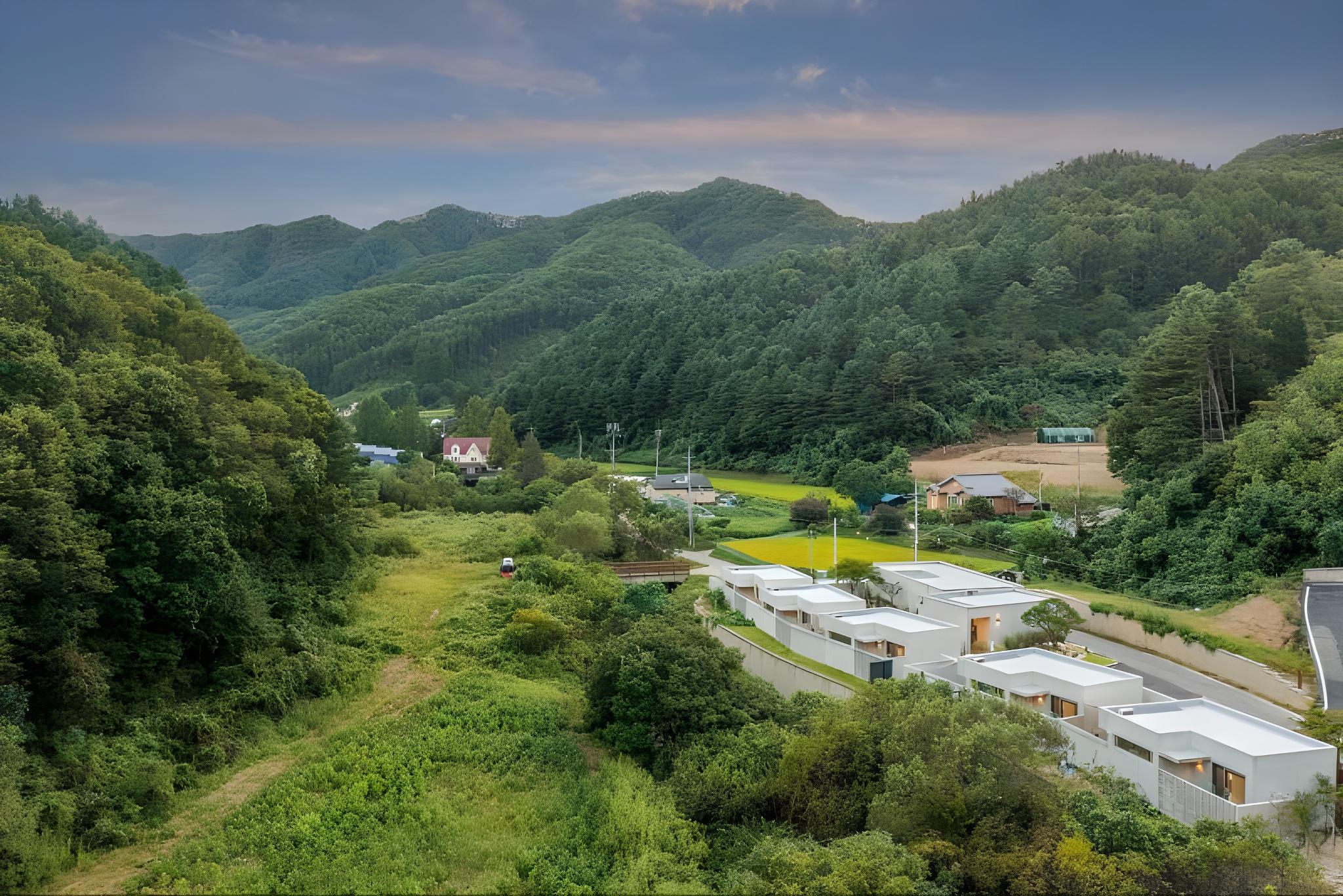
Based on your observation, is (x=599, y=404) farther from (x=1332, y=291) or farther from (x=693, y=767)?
(x=693, y=767)

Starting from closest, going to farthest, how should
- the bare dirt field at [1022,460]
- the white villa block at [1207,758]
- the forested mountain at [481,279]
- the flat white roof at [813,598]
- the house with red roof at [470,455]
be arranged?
1. the white villa block at [1207,758]
2. the flat white roof at [813,598]
3. the bare dirt field at [1022,460]
4. the house with red roof at [470,455]
5. the forested mountain at [481,279]

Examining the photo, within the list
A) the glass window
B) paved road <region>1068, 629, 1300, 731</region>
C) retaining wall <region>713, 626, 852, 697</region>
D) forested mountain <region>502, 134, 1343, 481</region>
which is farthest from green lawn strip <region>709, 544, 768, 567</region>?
forested mountain <region>502, 134, 1343, 481</region>

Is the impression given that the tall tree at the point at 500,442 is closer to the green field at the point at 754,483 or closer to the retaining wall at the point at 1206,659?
the green field at the point at 754,483

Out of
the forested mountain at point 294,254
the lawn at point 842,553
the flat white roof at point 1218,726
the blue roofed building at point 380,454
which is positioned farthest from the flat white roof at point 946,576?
the forested mountain at point 294,254

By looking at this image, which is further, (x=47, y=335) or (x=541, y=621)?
(x=541, y=621)

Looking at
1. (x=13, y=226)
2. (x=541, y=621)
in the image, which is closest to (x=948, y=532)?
(x=541, y=621)
